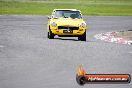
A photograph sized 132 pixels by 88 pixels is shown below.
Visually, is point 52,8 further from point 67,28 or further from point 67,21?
point 67,28

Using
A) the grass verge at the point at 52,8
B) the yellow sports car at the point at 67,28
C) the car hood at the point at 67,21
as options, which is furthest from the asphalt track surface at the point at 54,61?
the grass verge at the point at 52,8

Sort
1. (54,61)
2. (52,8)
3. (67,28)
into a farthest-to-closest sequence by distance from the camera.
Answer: (52,8) → (67,28) → (54,61)

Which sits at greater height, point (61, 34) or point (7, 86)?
point (7, 86)

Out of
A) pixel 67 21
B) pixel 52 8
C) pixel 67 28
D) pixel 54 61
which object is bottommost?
pixel 52 8

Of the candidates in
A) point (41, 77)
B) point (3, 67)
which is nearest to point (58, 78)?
point (41, 77)

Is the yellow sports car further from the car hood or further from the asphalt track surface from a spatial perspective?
the asphalt track surface

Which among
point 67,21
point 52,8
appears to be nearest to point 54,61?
point 67,21

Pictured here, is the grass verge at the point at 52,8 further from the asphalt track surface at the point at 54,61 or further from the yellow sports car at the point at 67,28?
the asphalt track surface at the point at 54,61

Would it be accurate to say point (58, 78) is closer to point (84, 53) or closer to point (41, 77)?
point (41, 77)

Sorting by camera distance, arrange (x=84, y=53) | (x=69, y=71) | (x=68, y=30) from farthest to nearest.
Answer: (x=68, y=30)
(x=84, y=53)
(x=69, y=71)

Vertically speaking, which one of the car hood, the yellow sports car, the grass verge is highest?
the car hood

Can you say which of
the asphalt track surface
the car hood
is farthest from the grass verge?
the asphalt track surface

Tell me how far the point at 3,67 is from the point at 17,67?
362 millimetres

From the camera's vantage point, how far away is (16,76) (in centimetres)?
1259
